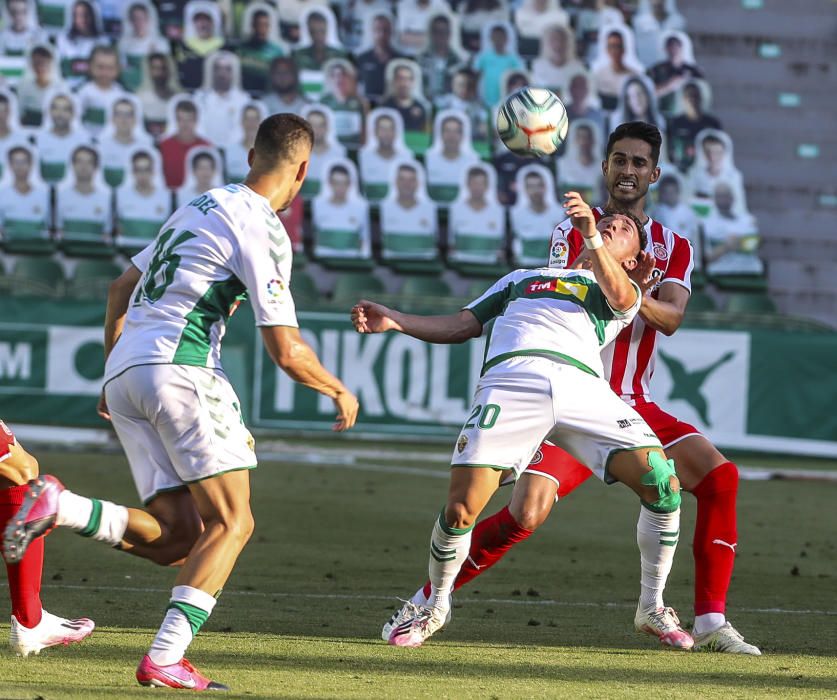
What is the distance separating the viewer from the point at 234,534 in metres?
4.95

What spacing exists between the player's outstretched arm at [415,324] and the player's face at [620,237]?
0.66 metres

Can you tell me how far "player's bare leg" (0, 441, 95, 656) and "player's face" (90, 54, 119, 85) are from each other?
1438 centimetres

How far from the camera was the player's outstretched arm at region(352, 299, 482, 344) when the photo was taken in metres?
5.92

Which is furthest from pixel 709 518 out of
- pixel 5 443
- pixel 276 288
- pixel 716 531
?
pixel 5 443

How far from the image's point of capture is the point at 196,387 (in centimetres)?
497

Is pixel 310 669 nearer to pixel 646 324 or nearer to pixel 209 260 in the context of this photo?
pixel 209 260

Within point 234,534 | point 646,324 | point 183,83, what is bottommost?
point 234,534

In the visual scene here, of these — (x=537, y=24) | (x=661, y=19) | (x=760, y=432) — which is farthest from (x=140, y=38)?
(x=760, y=432)

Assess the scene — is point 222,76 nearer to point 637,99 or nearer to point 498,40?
point 498,40

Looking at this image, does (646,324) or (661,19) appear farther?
(661,19)

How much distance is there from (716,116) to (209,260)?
18.4m

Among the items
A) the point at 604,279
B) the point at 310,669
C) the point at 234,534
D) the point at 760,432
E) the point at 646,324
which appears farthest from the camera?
the point at 760,432

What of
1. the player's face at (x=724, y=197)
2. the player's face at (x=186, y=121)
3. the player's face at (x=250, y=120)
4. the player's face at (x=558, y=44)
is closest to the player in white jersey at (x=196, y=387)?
the player's face at (x=186, y=121)

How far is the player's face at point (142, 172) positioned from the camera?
1817cm
